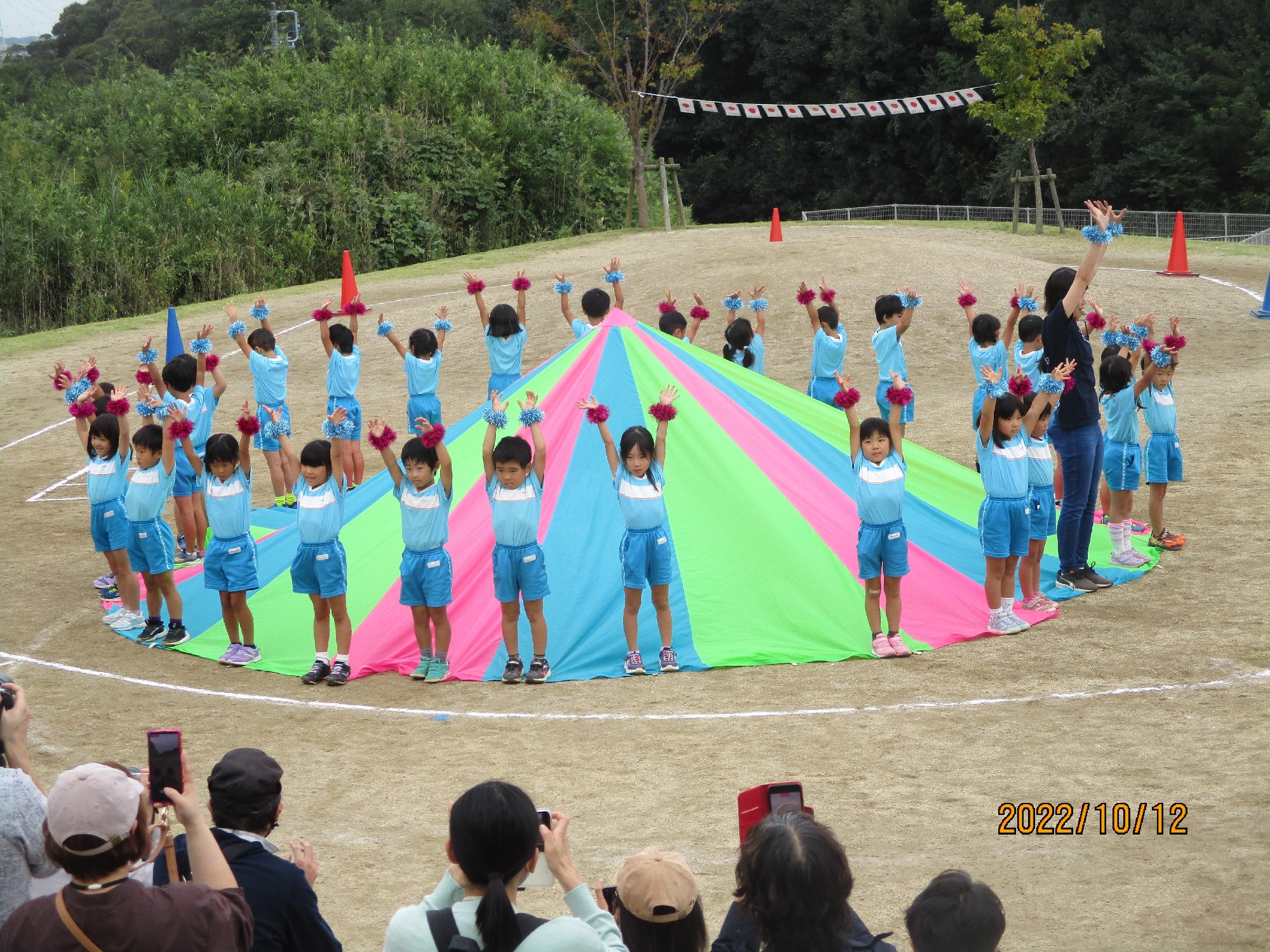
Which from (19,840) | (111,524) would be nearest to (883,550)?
(111,524)

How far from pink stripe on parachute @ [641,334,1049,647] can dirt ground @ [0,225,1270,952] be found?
0.28 m

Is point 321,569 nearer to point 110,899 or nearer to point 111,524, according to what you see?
point 111,524

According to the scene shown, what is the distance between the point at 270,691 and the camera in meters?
6.95

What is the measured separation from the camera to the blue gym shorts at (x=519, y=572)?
6.87 metres

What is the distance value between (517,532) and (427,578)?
0.57 m

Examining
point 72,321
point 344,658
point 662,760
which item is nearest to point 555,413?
point 344,658

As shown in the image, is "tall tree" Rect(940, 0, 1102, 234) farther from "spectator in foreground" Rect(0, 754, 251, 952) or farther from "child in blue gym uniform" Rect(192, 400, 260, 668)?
"spectator in foreground" Rect(0, 754, 251, 952)

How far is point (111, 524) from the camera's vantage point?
787 cm

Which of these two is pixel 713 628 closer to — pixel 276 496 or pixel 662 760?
pixel 662 760

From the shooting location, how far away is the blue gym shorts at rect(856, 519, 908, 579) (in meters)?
6.93

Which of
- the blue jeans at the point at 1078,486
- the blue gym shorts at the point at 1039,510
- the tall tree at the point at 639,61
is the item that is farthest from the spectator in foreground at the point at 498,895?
the tall tree at the point at 639,61

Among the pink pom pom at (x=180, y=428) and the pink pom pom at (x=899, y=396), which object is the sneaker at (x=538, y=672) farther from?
the pink pom pom at (x=180, y=428)

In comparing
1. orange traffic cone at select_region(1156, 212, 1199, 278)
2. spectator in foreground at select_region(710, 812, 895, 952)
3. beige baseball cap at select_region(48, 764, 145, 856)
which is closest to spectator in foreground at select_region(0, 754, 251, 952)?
beige baseball cap at select_region(48, 764, 145, 856)
